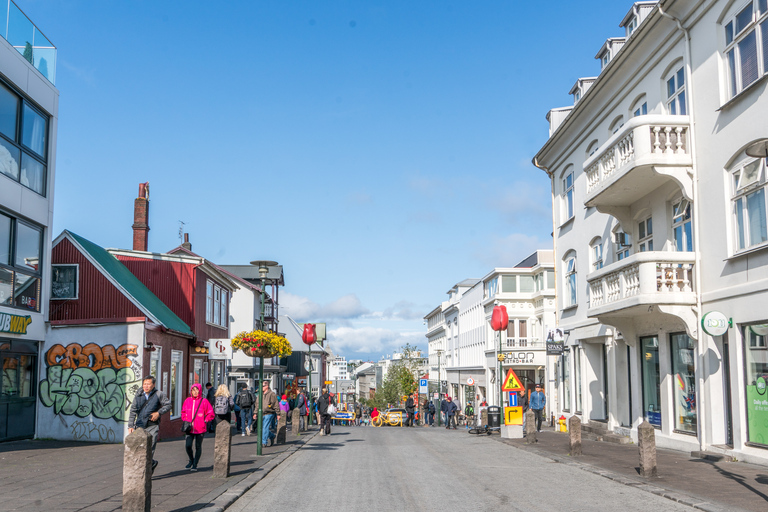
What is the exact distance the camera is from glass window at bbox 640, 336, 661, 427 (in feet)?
63.5

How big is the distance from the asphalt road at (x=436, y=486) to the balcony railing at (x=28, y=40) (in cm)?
1304

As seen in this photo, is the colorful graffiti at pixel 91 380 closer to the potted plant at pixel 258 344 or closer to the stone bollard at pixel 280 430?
the potted plant at pixel 258 344

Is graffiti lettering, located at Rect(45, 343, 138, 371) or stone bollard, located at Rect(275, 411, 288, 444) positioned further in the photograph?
stone bollard, located at Rect(275, 411, 288, 444)

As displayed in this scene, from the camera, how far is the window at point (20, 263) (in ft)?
61.3

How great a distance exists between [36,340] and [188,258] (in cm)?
913

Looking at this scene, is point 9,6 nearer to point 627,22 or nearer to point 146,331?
point 146,331

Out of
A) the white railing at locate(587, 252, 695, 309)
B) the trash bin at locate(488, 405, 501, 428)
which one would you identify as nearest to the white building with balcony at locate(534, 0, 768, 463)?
the white railing at locate(587, 252, 695, 309)

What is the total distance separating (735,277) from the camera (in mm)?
14867

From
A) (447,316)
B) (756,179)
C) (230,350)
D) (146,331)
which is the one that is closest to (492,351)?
(447,316)

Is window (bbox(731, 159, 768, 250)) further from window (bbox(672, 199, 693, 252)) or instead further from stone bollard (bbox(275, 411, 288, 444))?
stone bollard (bbox(275, 411, 288, 444))

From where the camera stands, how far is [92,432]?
2005 cm

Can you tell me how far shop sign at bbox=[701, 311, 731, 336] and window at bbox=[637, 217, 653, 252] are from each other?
534 centimetres

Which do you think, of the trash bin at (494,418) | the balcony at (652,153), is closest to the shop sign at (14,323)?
the balcony at (652,153)

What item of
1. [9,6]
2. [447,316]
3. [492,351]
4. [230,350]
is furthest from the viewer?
[447,316]
